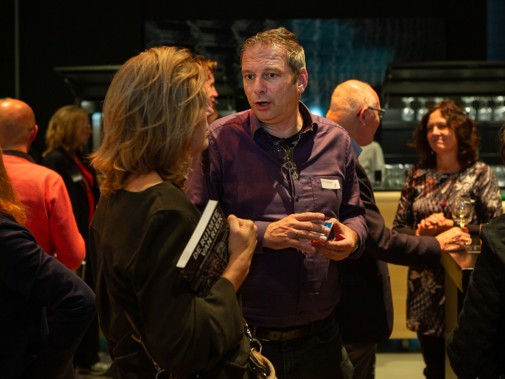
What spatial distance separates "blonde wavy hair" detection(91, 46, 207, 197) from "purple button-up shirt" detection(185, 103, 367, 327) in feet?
2.58

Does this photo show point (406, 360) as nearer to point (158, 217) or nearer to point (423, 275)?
point (423, 275)

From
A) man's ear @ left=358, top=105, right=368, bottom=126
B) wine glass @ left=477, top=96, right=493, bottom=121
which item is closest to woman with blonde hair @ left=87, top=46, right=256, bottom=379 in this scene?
man's ear @ left=358, top=105, right=368, bottom=126

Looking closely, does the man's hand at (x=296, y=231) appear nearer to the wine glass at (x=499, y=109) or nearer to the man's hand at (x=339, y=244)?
the man's hand at (x=339, y=244)

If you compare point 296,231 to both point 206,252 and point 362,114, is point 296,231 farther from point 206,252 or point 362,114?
point 362,114

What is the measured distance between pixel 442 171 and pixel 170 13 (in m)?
7.11

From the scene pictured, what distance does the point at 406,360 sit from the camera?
225 inches

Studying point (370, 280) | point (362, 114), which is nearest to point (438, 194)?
point (362, 114)

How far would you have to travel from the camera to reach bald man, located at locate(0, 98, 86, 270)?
11.6 ft

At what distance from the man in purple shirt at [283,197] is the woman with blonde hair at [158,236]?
2.39 feet

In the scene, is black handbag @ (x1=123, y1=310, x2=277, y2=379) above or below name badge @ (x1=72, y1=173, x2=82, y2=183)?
below

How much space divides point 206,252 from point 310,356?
41.8 inches

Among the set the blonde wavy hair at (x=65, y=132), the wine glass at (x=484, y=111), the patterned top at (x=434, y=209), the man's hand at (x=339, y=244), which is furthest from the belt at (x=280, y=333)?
the wine glass at (x=484, y=111)

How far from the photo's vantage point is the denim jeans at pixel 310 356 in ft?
8.77

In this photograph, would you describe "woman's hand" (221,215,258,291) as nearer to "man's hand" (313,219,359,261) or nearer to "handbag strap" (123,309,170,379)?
"handbag strap" (123,309,170,379)
